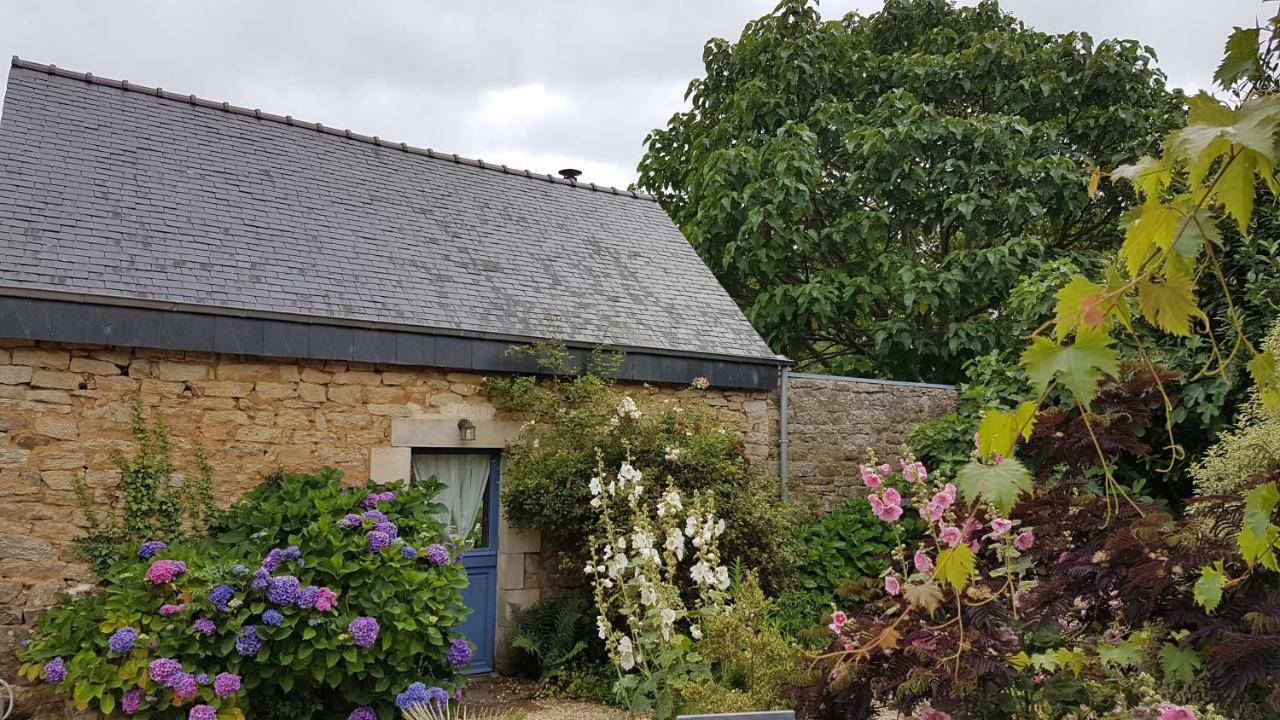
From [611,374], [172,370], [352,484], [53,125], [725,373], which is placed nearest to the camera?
[172,370]

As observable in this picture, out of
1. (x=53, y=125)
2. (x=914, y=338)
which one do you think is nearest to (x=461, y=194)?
(x=53, y=125)

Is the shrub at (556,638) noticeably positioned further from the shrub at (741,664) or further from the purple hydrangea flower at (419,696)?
the shrub at (741,664)

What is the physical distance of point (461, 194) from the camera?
392 inches

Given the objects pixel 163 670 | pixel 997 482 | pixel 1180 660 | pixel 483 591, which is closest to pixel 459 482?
pixel 483 591

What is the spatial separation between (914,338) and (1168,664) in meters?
10.4

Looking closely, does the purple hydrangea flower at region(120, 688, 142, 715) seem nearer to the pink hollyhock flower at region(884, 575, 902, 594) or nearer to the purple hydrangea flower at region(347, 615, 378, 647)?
the purple hydrangea flower at region(347, 615, 378, 647)

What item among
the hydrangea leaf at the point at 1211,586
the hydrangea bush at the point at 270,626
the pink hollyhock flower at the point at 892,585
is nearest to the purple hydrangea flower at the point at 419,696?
the hydrangea bush at the point at 270,626

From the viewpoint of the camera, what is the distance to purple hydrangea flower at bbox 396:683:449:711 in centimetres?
560

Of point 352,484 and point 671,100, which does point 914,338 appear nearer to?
point 671,100

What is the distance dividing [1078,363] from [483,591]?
23.9ft

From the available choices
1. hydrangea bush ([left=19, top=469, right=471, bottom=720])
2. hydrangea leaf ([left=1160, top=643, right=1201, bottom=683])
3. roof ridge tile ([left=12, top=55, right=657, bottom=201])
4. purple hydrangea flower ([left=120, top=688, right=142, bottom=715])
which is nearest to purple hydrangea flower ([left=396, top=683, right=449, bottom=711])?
hydrangea bush ([left=19, top=469, right=471, bottom=720])

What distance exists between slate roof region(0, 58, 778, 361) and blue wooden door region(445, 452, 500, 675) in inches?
65.4

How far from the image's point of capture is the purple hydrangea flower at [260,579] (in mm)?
5609

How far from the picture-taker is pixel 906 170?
13188 mm
